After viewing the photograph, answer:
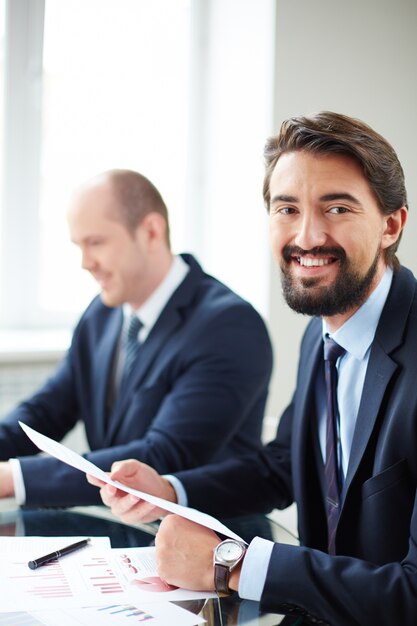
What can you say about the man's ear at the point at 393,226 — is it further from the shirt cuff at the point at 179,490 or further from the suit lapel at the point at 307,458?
the shirt cuff at the point at 179,490

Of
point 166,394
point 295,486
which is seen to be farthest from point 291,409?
point 166,394

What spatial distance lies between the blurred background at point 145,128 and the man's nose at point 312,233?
1.47 metres

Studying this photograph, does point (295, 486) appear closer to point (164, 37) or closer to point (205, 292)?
point (205, 292)

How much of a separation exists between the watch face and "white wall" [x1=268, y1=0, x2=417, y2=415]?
892mm

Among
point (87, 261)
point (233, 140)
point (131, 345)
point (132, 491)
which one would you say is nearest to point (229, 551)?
point (132, 491)

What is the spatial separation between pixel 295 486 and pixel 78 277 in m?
2.27

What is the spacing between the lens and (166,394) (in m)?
2.29

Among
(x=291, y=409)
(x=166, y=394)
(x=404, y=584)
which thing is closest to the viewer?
(x=404, y=584)

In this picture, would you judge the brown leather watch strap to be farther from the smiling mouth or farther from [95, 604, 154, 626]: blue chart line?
the smiling mouth

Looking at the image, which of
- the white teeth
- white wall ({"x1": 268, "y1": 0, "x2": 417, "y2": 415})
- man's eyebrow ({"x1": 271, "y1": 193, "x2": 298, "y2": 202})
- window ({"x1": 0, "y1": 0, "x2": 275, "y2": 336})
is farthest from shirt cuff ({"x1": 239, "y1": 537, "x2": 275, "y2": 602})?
window ({"x1": 0, "y1": 0, "x2": 275, "y2": 336})

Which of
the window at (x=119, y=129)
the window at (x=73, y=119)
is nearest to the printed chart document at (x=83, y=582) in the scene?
the window at (x=119, y=129)

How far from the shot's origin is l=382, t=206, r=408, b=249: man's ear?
62.3 inches

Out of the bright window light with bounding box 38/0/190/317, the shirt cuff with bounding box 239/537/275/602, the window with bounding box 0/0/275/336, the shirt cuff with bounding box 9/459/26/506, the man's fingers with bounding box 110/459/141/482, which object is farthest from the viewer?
the bright window light with bounding box 38/0/190/317

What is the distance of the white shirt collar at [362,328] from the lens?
1.52 m
